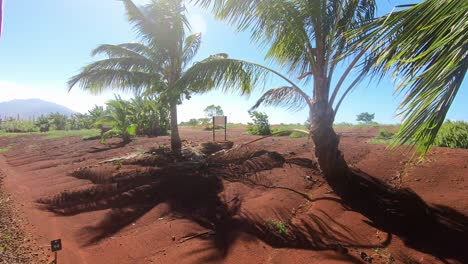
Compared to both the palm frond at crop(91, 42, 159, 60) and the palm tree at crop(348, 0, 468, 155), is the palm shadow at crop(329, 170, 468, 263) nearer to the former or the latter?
the palm tree at crop(348, 0, 468, 155)

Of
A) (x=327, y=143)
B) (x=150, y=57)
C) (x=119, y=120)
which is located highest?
(x=150, y=57)

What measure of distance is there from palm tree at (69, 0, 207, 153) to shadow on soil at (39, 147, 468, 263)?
2.80m

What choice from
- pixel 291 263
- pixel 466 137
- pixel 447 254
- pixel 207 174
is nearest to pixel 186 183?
pixel 207 174

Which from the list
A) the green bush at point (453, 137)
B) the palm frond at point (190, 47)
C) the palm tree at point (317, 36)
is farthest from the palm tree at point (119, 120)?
the green bush at point (453, 137)

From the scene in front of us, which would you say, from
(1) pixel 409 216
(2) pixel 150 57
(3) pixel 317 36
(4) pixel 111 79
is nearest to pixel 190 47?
(2) pixel 150 57

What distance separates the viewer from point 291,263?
9.86ft

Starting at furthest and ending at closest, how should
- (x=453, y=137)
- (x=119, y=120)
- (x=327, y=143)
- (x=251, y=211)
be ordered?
(x=119, y=120)
(x=453, y=137)
(x=327, y=143)
(x=251, y=211)

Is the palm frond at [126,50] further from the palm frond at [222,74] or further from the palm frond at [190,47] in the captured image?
the palm frond at [222,74]

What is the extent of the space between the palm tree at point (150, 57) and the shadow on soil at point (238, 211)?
9.19 ft

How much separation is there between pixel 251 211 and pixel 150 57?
262 inches

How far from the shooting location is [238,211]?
4254mm

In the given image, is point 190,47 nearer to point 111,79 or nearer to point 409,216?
point 111,79

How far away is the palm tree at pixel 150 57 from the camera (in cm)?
799

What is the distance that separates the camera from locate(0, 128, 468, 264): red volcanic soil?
3221 mm
